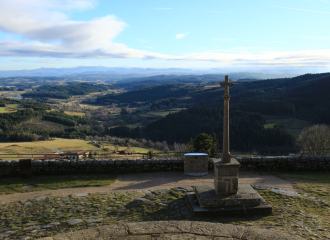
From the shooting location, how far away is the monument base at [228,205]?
24.3 feet

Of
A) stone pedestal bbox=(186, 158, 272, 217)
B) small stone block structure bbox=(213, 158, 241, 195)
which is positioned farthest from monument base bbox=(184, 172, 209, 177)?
small stone block structure bbox=(213, 158, 241, 195)

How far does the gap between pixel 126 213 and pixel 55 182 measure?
475cm

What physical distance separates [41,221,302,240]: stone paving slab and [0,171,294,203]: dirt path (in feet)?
12.9

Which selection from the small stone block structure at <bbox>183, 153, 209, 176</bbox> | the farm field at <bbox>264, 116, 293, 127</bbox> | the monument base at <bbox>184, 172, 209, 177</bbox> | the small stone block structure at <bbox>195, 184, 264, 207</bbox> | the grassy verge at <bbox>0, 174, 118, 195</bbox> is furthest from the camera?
the farm field at <bbox>264, 116, 293, 127</bbox>

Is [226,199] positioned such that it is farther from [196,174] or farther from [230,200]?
[196,174]

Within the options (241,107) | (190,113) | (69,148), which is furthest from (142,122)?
(69,148)

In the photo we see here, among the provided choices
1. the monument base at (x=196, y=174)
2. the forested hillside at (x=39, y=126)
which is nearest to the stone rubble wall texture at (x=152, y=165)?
the monument base at (x=196, y=174)

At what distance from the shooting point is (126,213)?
7.68 meters

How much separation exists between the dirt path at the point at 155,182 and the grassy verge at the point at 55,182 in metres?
0.33

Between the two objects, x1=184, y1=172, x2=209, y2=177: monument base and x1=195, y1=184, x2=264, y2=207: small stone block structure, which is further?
x1=184, y1=172, x2=209, y2=177: monument base

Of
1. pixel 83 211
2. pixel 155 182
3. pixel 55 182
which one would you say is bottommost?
pixel 155 182

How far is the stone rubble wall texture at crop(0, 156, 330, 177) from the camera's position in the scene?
39.7 feet

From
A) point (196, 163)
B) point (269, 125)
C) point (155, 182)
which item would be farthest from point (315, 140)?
point (269, 125)

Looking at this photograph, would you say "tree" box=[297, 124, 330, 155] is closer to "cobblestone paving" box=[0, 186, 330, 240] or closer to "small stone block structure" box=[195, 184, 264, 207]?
"cobblestone paving" box=[0, 186, 330, 240]
